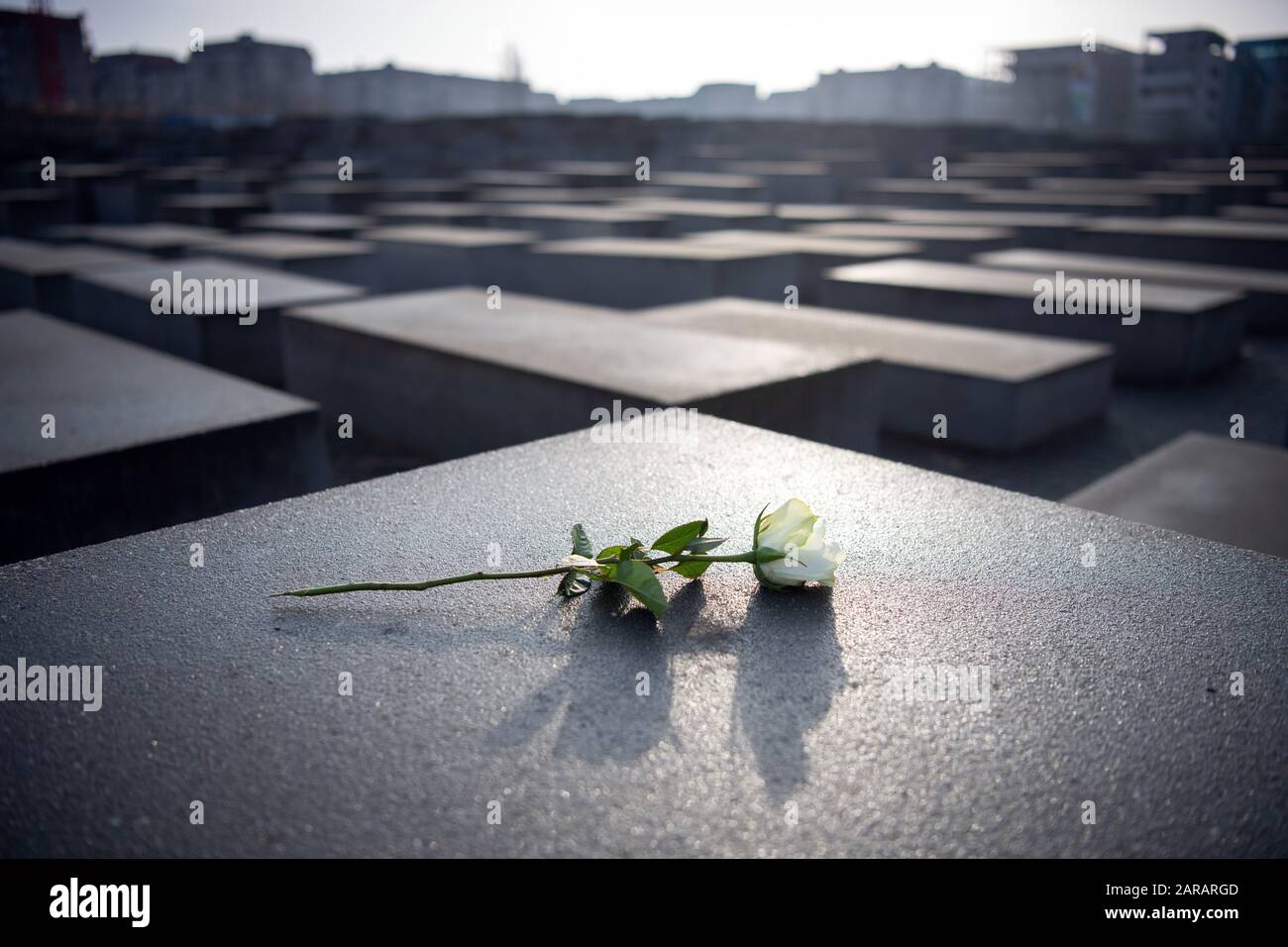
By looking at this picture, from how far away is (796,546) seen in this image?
Answer: 1.79 metres

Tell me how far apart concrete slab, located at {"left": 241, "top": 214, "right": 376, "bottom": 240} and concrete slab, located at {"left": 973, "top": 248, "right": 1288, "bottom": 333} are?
8168 mm

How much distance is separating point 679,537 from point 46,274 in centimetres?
934

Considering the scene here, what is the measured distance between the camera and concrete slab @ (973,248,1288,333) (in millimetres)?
10188

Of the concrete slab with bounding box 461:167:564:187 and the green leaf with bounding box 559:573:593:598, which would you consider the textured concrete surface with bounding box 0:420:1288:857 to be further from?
the concrete slab with bounding box 461:167:564:187

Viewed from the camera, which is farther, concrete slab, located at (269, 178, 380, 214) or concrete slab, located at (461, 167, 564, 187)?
concrete slab, located at (461, 167, 564, 187)

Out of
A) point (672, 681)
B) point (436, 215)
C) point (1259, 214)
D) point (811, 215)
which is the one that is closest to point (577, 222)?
point (436, 215)

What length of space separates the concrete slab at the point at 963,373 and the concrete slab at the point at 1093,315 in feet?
4.84

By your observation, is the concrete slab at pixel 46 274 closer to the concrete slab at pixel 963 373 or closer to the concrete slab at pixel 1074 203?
the concrete slab at pixel 963 373

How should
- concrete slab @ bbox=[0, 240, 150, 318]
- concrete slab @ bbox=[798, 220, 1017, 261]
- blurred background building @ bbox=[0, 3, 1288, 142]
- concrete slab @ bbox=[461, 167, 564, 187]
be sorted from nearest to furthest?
concrete slab @ bbox=[0, 240, 150, 318] → concrete slab @ bbox=[798, 220, 1017, 261] → concrete slab @ bbox=[461, 167, 564, 187] → blurred background building @ bbox=[0, 3, 1288, 142]

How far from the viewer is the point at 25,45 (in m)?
64.3

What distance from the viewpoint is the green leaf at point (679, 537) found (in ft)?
5.89

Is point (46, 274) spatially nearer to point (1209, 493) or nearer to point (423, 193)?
point (1209, 493)

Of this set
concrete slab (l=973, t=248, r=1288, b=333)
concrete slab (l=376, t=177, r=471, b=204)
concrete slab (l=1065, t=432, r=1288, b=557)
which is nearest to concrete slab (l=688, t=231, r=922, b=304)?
concrete slab (l=973, t=248, r=1288, b=333)
